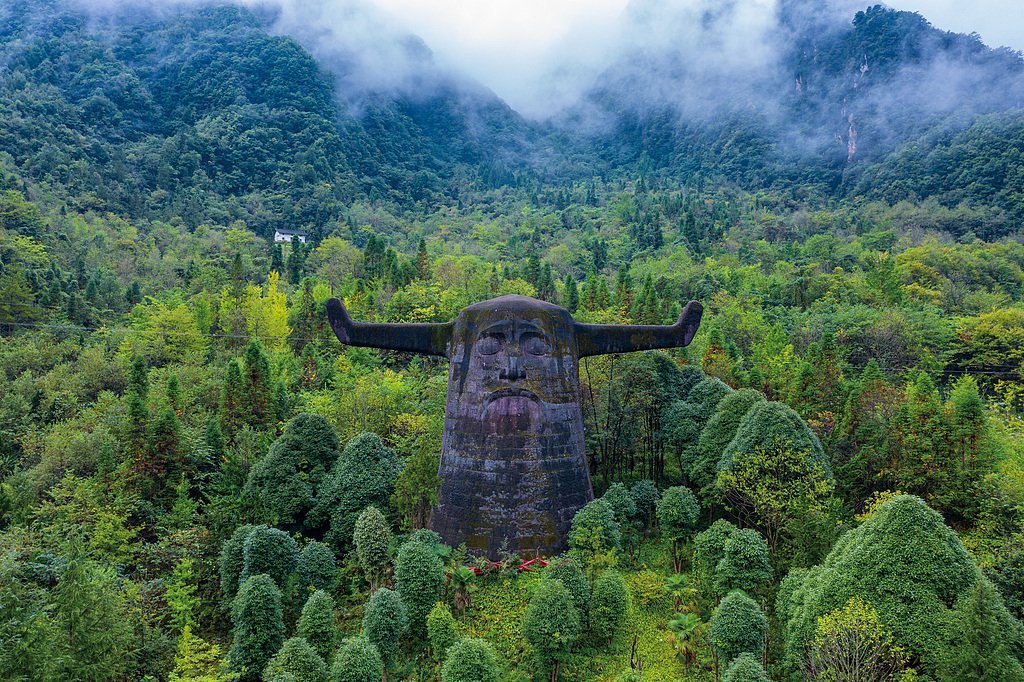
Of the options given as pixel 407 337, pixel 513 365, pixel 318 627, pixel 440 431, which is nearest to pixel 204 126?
pixel 407 337

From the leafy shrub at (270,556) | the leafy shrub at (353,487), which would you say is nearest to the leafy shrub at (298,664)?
the leafy shrub at (270,556)

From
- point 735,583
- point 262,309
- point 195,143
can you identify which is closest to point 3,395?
point 262,309

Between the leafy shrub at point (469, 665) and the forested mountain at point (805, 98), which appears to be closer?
the leafy shrub at point (469, 665)

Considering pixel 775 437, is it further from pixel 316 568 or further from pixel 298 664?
pixel 298 664

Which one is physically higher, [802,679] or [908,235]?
[908,235]

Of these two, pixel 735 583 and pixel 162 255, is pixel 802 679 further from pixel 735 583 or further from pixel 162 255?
pixel 162 255

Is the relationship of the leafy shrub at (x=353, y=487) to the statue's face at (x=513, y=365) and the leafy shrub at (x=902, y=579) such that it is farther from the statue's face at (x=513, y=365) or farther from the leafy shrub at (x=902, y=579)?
the leafy shrub at (x=902, y=579)
